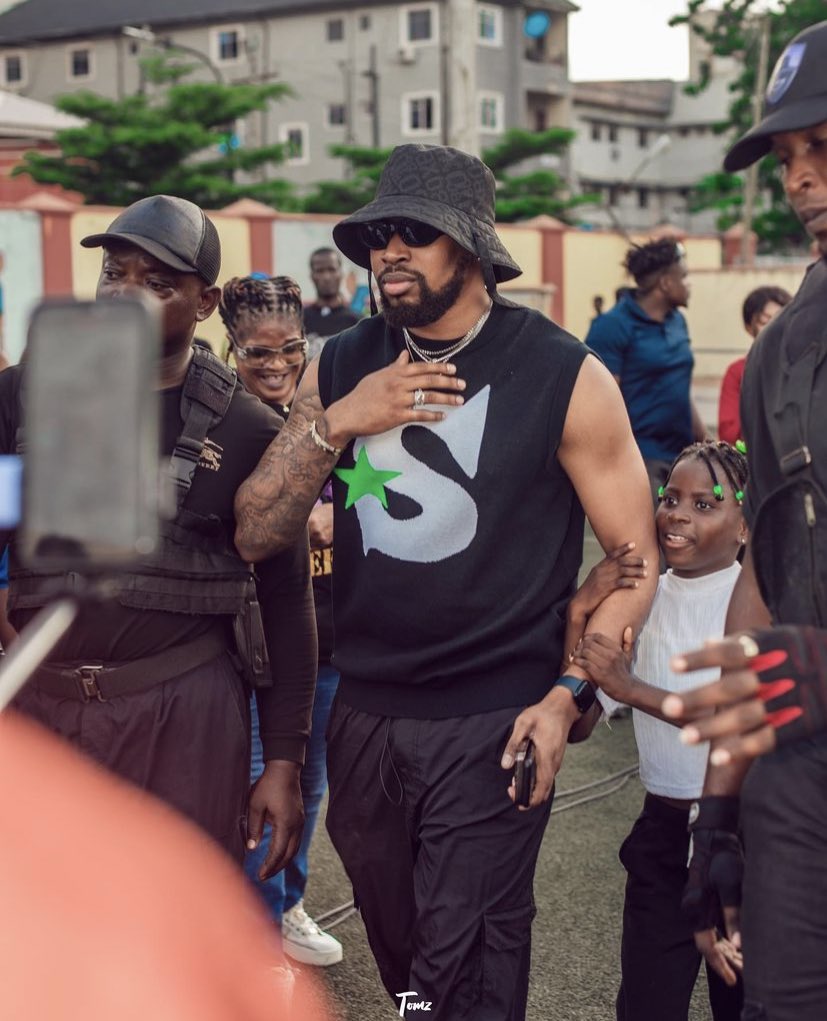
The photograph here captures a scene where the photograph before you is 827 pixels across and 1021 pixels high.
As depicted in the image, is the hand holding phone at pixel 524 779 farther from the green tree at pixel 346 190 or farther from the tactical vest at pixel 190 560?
the green tree at pixel 346 190

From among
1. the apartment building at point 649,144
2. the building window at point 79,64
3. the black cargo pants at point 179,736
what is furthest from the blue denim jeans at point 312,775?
the apartment building at point 649,144

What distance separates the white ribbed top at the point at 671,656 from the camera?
3545 millimetres

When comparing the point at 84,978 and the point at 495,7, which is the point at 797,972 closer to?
the point at 84,978

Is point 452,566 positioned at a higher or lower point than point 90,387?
lower

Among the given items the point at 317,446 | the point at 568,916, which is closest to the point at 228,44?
the point at 568,916

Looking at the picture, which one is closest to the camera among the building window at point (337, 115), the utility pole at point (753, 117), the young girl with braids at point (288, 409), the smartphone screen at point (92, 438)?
the smartphone screen at point (92, 438)

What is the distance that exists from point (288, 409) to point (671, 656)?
1528mm

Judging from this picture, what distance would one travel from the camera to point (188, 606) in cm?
318

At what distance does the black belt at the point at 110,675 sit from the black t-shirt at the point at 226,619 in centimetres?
2

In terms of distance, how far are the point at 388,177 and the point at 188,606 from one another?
1085mm

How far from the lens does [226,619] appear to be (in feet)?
11.0

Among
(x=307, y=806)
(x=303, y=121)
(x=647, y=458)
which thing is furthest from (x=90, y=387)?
(x=303, y=121)

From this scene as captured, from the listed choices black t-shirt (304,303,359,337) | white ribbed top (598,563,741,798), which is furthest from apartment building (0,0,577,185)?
white ribbed top (598,563,741,798)

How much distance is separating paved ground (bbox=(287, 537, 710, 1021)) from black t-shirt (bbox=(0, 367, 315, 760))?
128cm
